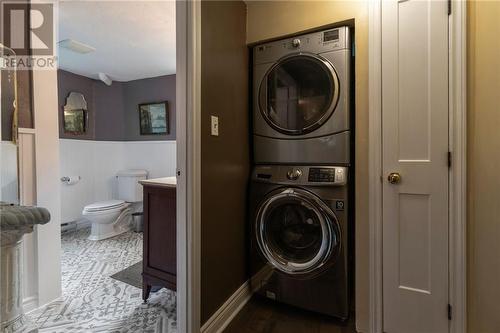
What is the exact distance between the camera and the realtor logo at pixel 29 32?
1.15 metres

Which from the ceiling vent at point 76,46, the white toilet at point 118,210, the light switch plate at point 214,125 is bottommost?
the white toilet at point 118,210

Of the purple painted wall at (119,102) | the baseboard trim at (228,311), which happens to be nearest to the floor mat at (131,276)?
the baseboard trim at (228,311)

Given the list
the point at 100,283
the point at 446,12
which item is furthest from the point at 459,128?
the point at 100,283

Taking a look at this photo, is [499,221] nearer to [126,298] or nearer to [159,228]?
[159,228]

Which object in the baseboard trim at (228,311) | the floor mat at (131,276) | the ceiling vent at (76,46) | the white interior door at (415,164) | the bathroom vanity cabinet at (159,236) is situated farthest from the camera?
the ceiling vent at (76,46)

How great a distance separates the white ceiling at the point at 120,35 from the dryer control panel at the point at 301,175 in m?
1.44

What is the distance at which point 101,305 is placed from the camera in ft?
5.60

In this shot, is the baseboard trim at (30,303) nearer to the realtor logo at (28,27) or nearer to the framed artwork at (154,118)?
the realtor logo at (28,27)

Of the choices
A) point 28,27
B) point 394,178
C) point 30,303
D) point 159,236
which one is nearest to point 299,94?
point 394,178

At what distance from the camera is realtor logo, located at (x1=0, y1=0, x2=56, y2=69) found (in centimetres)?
115

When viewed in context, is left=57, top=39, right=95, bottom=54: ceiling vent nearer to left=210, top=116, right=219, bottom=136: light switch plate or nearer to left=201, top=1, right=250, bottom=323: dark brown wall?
left=201, top=1, right=250, bottom=323: dark brown wall

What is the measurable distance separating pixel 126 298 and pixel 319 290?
136 centimetres

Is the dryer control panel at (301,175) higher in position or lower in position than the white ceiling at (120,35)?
lower

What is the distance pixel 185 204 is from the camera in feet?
4.00
